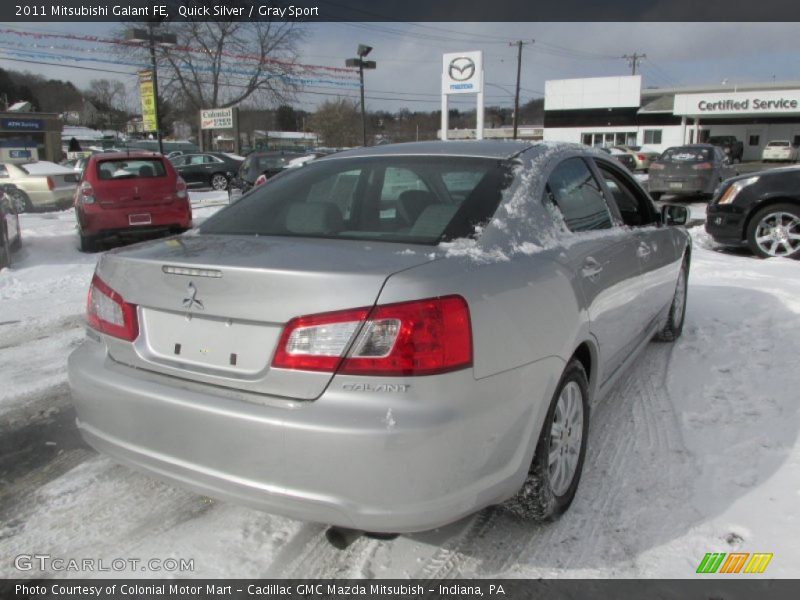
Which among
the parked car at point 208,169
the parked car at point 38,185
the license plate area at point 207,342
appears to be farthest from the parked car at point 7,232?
the parked car at point 208,169

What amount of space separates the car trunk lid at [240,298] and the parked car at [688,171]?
17.0 meters

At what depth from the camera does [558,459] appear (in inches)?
102

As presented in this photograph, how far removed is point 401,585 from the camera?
2.25m

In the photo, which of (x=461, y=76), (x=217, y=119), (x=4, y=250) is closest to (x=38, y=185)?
(x=4, y=250)

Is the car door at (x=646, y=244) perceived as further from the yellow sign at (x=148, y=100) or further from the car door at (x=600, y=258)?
the yellow sign at (x=148, y=100)

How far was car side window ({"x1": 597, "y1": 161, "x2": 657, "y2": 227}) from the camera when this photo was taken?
3.91m

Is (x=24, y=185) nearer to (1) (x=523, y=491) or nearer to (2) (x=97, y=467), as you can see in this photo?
(2) (x=97, y=467)

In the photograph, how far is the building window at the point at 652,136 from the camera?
55094 mm

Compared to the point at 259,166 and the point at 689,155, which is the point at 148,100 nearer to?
the point at 259,166

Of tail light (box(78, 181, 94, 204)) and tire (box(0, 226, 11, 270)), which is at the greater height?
tail light (box(78, 181, 94, 204))

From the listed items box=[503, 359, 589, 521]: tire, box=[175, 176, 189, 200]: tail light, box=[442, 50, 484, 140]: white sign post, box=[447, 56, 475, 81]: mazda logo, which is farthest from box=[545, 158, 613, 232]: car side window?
box=[447, 56, 475, 81]: mazda logo

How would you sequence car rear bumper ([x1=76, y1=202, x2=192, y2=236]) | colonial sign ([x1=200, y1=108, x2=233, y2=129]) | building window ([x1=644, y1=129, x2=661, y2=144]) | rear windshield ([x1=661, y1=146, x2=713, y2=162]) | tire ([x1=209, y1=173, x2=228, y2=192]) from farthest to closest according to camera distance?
building window ([x1=644, y1=129, x2=661, y2=144]), colonial sign ([x1=200, y1=108, x2=233, y2=129]), tire ([x1=209, y1=173, x2=228, y2=192]), rear windshield ([x1=661, y1=146, x2=713, y2=162]), car rear bumper ([x1=76, y1=202, x2=192, y2=236])

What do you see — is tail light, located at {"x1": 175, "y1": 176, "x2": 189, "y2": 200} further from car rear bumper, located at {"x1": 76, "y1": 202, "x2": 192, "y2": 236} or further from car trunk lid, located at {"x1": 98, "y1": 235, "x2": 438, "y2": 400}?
car trunk lid, located at {"x1": 98, "y1": 235, "x2": 438, "y2": 400}

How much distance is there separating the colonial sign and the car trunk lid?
34258mm
